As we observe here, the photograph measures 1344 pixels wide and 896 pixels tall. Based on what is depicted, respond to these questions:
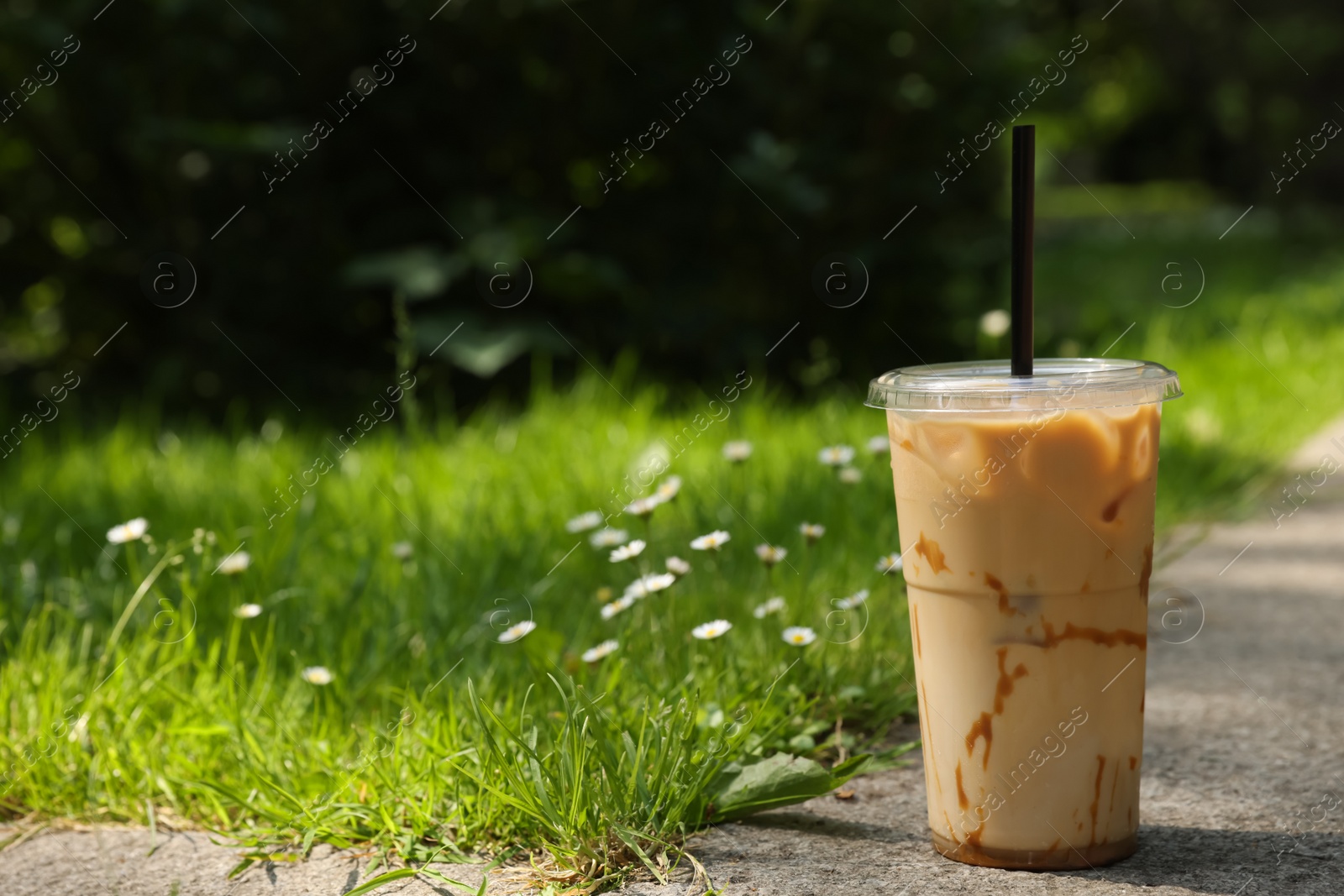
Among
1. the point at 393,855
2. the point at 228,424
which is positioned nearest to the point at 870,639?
the point at 393,855

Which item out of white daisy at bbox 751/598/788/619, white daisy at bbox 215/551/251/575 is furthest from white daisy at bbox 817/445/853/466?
white daisy at bbox 215/551/251/575

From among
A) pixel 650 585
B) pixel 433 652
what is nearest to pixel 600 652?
pixel 650 585

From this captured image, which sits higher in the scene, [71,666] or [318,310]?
[318,310]

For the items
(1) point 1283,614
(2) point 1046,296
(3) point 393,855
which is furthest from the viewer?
(2) point 1046,296

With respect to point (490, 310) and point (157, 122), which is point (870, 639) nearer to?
point (490, 310)

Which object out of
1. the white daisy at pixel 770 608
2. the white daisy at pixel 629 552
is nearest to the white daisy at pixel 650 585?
the white daisy at pixel 629 552

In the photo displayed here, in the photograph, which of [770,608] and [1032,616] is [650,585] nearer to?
[770,608]

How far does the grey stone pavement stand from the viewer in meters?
1.58

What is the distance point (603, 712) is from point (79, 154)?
12.4ft

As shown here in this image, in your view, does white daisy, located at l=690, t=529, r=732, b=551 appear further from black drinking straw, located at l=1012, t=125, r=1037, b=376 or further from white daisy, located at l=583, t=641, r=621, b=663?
black drinking straw, located at l=1012, t=125, r=1037, b=376

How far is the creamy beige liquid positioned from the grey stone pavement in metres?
0.07

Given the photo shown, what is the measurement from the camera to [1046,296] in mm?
8219

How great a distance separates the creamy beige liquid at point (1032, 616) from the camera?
1488mm

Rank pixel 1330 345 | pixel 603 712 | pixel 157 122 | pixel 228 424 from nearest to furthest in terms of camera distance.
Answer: pixel 603 712 → pixel 157 122 → pixel 228 424 → pixel 1330 345
